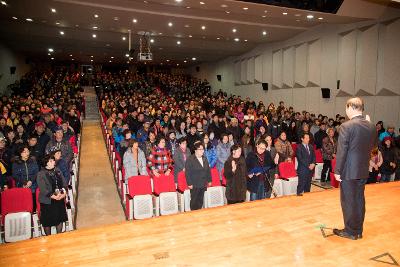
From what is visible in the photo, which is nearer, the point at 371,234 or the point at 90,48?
the point at 371,234

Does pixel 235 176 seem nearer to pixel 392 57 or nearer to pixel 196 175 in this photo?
pixel 196 175

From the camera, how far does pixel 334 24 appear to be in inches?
480

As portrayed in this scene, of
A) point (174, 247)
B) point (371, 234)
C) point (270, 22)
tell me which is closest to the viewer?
point (174, 247)

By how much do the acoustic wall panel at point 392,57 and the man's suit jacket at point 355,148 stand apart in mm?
8147

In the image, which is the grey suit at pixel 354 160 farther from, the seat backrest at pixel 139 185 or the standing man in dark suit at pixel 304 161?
the seat backrest at pixel 139 185

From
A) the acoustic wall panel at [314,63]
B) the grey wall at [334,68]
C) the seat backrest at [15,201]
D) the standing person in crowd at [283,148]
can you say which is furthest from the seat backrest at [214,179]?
the acoustic wall panel at [314,63]

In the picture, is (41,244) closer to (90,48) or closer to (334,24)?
(334,24)

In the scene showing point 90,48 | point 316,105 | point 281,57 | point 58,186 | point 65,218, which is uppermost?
point 90,48

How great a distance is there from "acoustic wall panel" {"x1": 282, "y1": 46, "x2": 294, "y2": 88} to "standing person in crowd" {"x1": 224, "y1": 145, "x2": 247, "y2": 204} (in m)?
11.1

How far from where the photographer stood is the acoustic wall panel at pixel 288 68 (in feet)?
49.1

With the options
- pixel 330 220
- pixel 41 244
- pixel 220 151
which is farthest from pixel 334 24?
pixel 41 244

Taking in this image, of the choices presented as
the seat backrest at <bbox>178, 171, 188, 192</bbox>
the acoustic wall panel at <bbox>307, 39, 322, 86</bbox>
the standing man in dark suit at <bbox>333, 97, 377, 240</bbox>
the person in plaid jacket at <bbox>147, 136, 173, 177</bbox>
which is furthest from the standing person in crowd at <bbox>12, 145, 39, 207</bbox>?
the acoustic wall panel at <bbox>307, 39, 322, 86</bbox>

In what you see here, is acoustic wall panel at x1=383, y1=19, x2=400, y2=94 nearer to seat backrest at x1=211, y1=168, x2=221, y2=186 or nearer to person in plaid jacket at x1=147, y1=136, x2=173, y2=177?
seat backrest at x1=211, y1=168, x2=221, y2=186

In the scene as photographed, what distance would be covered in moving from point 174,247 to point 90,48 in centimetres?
1842
